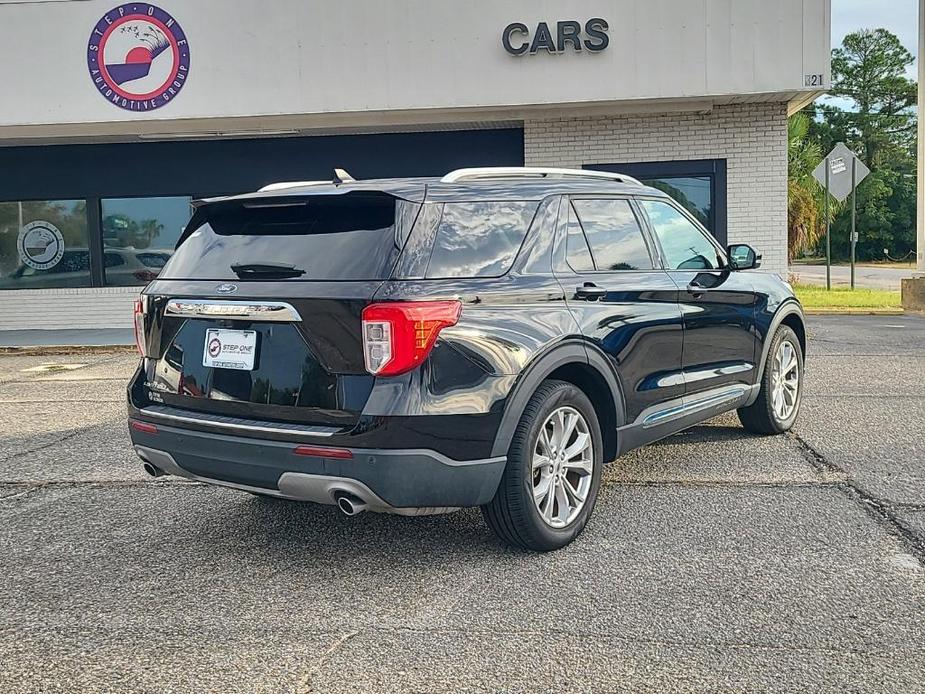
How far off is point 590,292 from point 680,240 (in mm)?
1303

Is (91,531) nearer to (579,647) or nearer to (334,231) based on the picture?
(334,231)

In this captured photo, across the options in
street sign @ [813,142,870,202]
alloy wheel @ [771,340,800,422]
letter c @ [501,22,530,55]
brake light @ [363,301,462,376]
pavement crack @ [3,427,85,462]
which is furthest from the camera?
street sign @ [813,142,870,202]

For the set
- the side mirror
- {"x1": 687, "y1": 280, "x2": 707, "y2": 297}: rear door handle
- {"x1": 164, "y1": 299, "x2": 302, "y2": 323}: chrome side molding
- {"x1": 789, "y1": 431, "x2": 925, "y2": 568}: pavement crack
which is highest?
the side mirror

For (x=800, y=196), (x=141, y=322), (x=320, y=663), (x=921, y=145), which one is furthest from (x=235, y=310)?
(x=800, y=196)

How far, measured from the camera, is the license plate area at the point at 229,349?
12.6 ft

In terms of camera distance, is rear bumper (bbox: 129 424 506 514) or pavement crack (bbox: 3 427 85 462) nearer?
rear bumper (bbox: 129 424 506 514)

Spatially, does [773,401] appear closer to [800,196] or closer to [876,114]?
[800,196]

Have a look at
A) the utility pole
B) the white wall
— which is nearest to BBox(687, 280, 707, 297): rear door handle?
the white wall

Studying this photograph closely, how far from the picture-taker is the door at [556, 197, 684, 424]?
446 cm

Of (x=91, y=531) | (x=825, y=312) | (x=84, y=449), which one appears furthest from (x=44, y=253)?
(x=825, y=312)

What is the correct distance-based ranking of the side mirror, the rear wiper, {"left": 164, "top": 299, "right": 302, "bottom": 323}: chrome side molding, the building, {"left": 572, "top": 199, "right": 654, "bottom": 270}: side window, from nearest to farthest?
{"left": 164, "top": 299, "right": 302, "bottom": 323}: chrome side molding → the rear wiper → {"left": 572, "top": 199, "right": 654, "bottom": 270}: side window → the side mirror → the building

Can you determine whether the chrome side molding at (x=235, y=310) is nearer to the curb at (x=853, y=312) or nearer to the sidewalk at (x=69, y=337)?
the sidewalk at (x=69, y=337)

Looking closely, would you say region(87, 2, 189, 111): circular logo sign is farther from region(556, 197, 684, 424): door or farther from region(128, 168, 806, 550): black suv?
region(556, 197, 684, 424): door

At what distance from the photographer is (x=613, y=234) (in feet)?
16.0
